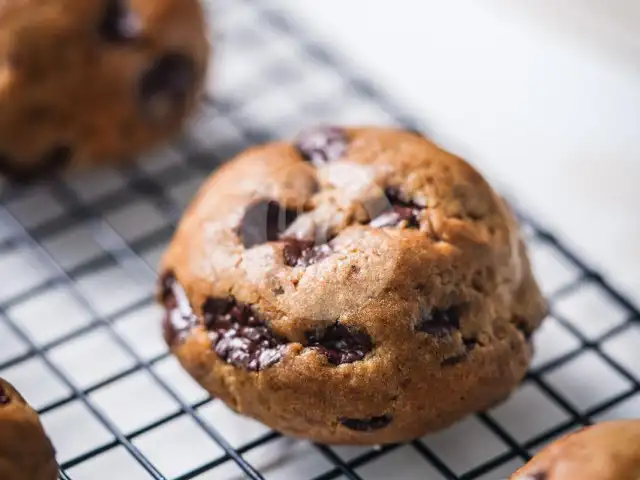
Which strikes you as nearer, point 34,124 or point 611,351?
point 611,351

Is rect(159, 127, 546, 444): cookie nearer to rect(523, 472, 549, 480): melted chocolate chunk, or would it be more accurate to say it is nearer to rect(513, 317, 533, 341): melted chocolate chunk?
rect(513, 317, 533, 341): melted chocolate chunk

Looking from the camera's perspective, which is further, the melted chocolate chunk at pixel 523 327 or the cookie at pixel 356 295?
the melted chocolate chunk at pixel 523 327

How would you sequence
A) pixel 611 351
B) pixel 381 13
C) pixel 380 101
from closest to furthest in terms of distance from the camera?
pixel 611 351
pixel 380 101
pixel 381 13

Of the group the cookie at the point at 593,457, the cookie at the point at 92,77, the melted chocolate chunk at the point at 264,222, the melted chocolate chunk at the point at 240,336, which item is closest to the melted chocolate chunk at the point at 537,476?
the cookie at the point at 593,457

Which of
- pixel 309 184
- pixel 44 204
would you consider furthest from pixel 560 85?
pixel 44 204

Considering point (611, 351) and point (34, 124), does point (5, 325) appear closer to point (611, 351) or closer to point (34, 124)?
point (34, 124)

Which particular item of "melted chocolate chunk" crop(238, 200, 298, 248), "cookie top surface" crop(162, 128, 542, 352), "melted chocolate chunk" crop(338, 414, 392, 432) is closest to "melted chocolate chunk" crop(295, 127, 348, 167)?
"cookie top surface" crop(162, 128, 542, 352)

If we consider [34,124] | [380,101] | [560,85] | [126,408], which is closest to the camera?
[126,408]

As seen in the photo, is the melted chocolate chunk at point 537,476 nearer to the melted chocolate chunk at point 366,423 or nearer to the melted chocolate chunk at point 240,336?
the melted chocolate chunk at point 366,423

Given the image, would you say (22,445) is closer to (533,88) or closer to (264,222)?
(264,222)
